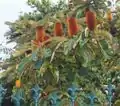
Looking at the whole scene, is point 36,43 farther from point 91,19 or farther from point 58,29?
point 91,19

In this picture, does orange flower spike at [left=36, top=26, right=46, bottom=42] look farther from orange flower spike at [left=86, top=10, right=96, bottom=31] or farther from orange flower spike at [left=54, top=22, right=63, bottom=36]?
orange flower spike at [left=86, top=10, right=96, bottom=31]

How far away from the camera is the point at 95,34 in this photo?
8.43ft

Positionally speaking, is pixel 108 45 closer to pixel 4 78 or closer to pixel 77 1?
pixel 77 1

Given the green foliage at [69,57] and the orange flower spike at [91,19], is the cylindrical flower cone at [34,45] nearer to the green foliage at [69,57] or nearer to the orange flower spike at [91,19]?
the green foliage at [69,57]

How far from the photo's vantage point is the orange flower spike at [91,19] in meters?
2.50

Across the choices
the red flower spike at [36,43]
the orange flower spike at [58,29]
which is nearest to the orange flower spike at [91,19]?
the orange flower spike at [58,29]

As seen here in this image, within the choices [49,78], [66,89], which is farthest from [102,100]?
[49,78]

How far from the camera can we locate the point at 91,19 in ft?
8.22

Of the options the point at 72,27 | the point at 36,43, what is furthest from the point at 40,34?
the point at 72,27

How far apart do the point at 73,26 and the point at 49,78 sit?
14.7 inches

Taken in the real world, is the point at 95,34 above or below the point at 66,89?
above

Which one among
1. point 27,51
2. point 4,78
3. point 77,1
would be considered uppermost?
point 77,1

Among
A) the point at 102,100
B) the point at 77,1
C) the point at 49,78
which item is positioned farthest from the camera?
the point at 102,100

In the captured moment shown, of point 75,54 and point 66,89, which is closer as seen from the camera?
point 75,54
